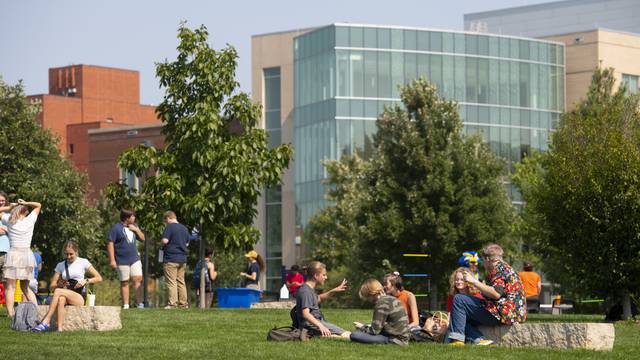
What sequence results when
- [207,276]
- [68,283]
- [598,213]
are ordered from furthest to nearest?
[207,276], [598,213], [68,283]

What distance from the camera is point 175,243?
25516mm

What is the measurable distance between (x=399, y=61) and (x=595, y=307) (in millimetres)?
35527

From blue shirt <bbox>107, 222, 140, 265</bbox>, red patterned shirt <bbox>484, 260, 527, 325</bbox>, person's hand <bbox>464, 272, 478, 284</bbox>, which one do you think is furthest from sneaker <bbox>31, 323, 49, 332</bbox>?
red patterned shirt <bbox>484, 260, 527, 325</bbox>

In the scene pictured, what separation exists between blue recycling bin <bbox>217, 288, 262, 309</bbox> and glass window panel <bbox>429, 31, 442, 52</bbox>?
177 feet

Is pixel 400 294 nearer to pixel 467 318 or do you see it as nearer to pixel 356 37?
pixel 467 318

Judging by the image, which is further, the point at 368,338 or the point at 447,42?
the point at 447,42

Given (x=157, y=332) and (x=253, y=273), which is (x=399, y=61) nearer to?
(x=253, y=273)

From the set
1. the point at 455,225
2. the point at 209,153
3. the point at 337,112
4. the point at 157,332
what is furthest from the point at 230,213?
the point at 337,112

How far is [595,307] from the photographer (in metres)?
48.1

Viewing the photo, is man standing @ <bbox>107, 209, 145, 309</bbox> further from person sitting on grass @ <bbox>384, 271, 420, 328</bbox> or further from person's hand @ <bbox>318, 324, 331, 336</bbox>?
person's hand @ <bbox>318, 324, 331, 336</bbox>

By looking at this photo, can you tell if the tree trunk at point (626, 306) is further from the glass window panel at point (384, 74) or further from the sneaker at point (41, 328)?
the glass window panel at point (384, 74)

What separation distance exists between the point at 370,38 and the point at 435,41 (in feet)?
13.0

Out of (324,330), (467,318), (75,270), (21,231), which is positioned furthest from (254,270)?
(467,318)

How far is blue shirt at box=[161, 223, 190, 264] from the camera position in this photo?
25.4 metres
